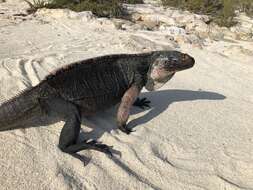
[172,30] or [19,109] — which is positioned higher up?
[19,109]

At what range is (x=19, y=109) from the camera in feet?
11.9

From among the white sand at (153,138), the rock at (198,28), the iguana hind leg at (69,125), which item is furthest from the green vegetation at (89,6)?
the iguana hind leg at (69,125)

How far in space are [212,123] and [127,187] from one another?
1983 millimetres

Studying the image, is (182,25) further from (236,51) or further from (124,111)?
(124,111)

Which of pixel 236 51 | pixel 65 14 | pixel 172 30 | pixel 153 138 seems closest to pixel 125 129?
pixel 153 138

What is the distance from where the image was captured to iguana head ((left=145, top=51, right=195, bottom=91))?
4.60 m

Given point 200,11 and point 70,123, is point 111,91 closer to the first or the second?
point 70,123

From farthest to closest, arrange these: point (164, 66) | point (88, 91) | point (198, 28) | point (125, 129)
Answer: point (198, 28), point (164, 66), point (125, 129), point (88, 91)

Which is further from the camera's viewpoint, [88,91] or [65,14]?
[65,14]

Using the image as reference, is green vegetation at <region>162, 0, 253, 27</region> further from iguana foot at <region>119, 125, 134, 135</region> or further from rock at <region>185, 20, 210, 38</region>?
iguana foot at <region>119, 125, 134, 135</region>

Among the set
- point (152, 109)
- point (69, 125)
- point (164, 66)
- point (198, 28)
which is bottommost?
point (198, 28)

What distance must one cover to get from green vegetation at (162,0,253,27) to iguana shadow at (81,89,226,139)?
702 centimetres

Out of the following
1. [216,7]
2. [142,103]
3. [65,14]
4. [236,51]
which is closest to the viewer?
[142,103]

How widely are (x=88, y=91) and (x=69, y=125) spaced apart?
597 millimetres
